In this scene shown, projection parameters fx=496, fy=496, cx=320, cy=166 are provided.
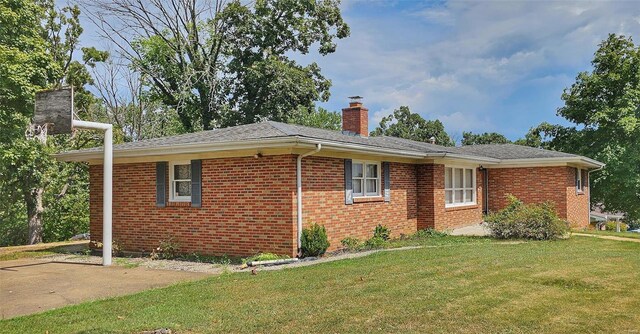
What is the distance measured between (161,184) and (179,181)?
1.57 ft

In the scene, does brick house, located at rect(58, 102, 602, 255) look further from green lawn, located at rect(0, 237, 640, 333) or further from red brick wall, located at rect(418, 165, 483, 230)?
green lawn, located at rect(0, 237, 640, 333)

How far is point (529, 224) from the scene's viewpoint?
46.8ft

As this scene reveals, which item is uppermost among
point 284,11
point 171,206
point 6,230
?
point 284,11

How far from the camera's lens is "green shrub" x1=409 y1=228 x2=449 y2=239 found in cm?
1568

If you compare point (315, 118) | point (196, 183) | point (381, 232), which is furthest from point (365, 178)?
point (315, 118)

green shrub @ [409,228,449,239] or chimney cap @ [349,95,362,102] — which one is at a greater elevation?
chimney cap @ [349,95,362,102]

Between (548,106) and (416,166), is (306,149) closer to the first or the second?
(416,166)

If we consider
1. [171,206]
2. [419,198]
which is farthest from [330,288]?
[419,198]

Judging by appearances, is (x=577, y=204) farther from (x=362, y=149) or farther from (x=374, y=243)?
(x=362, y=149)

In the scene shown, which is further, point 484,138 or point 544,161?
point 484,138

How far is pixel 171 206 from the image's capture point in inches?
511

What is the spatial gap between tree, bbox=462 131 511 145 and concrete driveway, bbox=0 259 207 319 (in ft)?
174

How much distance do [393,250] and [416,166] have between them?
17.0ft

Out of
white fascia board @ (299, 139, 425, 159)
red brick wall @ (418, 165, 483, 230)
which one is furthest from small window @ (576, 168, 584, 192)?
white fascia board @ (299, 139, 425, 159)
